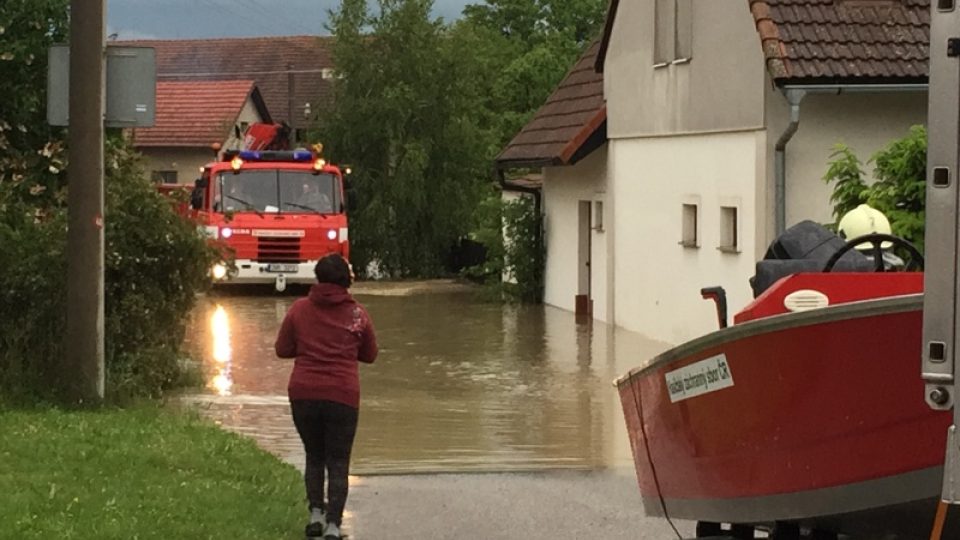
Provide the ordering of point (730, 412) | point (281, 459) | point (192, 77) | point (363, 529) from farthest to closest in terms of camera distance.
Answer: point (192, 77)
point (281, 459)
point (363, 529)
point (730, 412)

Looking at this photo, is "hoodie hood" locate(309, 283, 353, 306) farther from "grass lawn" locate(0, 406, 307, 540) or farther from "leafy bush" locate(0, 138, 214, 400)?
"leafy bush" locate(0, 138, 214, 400)

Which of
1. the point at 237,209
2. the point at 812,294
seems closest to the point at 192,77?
the point at 237,209

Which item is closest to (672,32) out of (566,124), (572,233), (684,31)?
(684,31)

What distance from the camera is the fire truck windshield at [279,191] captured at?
1396 inches

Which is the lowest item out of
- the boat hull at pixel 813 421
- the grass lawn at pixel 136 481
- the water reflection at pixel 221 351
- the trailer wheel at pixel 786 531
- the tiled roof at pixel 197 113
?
the water reflection at pixel 221 351

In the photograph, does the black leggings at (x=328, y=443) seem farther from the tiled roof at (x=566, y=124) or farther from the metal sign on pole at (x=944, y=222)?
the tiled roof at (x=566, y=124)

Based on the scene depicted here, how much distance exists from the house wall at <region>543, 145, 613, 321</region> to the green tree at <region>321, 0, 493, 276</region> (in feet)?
33.1

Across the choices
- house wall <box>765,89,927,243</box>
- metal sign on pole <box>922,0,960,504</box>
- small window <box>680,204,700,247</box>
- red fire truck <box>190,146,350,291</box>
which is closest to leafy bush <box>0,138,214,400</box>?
house wall <box>765,89,927,243</box>

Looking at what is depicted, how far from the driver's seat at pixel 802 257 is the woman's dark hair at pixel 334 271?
255 centimetres

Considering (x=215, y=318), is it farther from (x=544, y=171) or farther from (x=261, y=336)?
(x=544, y=171)

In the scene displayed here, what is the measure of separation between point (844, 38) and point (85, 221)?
9.71 m

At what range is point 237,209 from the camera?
3534 centimetres

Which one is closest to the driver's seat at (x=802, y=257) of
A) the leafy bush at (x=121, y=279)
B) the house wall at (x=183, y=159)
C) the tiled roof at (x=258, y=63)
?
the leafy bush at (x=121, y=279)

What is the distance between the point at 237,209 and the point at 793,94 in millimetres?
16634
